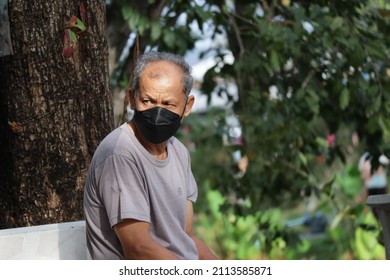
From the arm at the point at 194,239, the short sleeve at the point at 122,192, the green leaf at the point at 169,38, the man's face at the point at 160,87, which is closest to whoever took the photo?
the short sleeve at the point at 122,192

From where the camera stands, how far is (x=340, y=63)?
20.1ft

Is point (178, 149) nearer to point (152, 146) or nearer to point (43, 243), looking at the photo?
point (152, 146)

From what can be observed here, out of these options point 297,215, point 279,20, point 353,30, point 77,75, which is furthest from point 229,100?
point 297,215

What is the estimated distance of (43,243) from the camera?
10.8 feet

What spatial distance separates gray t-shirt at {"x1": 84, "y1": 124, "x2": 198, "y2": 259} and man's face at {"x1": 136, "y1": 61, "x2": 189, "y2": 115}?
0.11 m

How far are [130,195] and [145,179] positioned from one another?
9cm

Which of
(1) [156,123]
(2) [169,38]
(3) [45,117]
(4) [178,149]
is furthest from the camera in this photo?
(2) [169,38]

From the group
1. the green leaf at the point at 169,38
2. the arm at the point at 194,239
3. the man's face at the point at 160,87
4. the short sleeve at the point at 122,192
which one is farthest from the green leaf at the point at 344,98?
the short sleeve at the point at 122,192

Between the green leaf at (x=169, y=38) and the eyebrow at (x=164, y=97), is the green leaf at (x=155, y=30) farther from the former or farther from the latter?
the eyebrow at (x=164, y=97)

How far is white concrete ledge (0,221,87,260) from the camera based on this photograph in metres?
3.26

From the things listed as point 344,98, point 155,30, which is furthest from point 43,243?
point 344,98

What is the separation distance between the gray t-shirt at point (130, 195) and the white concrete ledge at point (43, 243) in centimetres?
22

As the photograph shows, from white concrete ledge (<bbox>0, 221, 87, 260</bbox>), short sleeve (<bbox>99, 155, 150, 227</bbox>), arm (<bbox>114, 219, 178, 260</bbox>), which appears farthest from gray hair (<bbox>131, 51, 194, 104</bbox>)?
white concrete ledge (<bbox>0, 221, 87, 260</bbox>)

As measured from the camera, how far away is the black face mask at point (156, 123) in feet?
9.96
